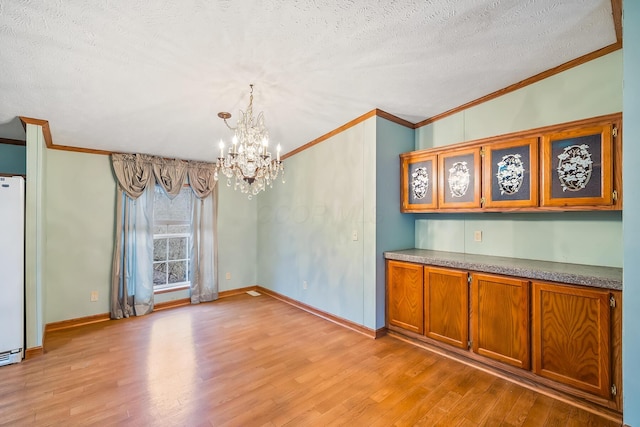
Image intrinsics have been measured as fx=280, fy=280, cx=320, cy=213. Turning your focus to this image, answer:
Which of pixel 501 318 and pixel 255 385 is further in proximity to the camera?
pixel 501 318

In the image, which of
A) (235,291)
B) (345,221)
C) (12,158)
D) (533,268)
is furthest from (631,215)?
(12,158)

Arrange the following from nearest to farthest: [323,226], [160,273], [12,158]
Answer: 1. [12,158]
2. [323,226]
3. [160,273]

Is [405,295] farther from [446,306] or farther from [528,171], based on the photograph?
[528,171]

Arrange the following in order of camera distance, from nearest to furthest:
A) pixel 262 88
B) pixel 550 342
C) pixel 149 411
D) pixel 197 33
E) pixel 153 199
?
pixel 197 33 < pixel 149 411 < pixel 550 342 < pixel 262 88 < pixel 153 199

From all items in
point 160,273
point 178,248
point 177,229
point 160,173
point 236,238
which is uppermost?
point 160,173

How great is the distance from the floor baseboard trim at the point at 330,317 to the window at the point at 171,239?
1482mm

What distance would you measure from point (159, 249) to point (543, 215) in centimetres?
501

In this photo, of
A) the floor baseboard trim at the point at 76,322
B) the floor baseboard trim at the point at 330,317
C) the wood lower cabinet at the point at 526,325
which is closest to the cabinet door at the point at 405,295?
the wood lower cabinet at the point at 526,325

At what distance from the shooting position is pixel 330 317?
3.74m

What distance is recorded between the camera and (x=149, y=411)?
1.99m

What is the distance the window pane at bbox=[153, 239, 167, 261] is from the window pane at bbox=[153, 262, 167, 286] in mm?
97

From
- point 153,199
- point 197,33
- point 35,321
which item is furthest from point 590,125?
point 35,321

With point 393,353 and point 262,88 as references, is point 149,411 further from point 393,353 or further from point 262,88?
point 262,88

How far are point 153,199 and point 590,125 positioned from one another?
5.04m
